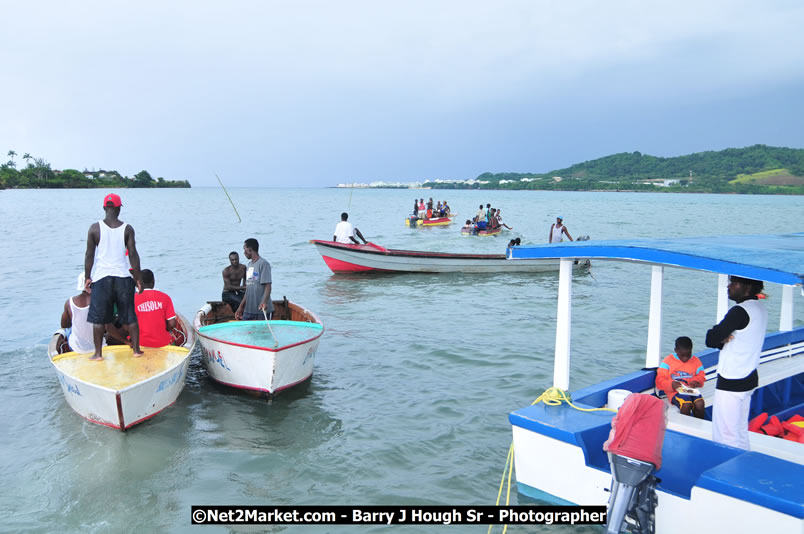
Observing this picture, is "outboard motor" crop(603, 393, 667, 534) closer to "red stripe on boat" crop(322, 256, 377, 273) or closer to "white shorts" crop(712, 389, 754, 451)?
"white shorts" crop(712, 389, 754, 451)

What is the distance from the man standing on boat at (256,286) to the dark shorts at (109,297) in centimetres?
245

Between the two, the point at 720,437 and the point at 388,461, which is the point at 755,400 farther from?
the point at 388,461

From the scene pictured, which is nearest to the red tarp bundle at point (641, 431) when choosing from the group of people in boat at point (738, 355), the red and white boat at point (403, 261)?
the group of people in boat at point (738, 355)

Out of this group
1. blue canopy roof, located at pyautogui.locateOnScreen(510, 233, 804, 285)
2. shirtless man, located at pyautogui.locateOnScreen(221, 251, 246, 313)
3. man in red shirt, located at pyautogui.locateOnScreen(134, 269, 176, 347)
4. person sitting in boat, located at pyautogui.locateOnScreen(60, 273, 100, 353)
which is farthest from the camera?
shirtless man, located at pyautogui.locateOnScreen(221, 251, 246, 313)

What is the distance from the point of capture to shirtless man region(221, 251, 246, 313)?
10844 millimetres

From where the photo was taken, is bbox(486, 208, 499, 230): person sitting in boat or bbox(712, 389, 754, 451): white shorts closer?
bbox(712, 389, 754, 451): white shorts

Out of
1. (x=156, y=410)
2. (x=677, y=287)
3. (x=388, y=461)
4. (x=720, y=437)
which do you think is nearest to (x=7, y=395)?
(x=156, y=410)

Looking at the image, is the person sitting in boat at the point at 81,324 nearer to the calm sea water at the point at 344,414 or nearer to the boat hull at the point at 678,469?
the calm sea water at the point at 344,414

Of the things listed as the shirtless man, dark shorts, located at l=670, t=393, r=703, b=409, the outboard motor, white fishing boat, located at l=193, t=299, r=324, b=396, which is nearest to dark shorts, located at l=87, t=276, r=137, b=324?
white fishing boat, located at l=193, t=299, r=324, b=396

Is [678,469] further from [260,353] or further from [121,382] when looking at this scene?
[121,382]

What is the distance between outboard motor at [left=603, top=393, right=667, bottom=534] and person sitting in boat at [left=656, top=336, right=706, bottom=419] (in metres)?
2.24

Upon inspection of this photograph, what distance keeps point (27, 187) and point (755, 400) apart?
16316 centimetres

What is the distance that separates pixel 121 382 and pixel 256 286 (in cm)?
316

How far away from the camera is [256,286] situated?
9.44 m
